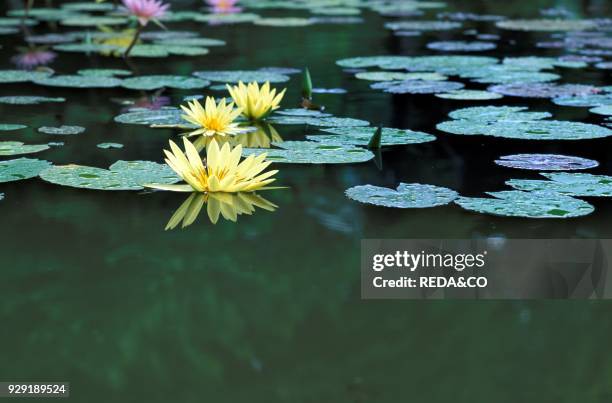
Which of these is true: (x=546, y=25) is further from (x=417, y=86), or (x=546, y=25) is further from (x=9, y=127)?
(x=9, y=127)

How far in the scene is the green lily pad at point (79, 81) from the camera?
3.98 m

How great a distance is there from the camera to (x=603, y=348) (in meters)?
1.58

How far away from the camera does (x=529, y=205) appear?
7.30ft

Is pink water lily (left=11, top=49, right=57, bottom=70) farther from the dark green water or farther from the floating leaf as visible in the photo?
the dark green water

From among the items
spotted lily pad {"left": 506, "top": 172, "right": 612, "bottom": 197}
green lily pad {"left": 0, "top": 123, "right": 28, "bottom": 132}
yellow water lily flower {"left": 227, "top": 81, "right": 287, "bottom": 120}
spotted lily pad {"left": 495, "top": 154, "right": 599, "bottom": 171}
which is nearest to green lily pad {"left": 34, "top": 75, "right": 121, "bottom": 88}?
green lily pad {"left": 0, "top": 123, "right": 28, "bottom": 132}

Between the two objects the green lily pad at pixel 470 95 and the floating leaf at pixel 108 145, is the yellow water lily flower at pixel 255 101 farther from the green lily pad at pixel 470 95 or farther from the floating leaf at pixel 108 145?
the green lily pad at pixel 470 95

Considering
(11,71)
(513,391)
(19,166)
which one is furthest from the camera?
(11,71)

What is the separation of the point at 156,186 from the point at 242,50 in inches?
119

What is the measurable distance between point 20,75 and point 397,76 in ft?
5.20

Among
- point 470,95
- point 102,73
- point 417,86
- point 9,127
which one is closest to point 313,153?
point 9,127

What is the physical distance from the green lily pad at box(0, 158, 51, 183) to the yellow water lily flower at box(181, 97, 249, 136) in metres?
0.51

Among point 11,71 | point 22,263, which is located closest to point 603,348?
point 22,263

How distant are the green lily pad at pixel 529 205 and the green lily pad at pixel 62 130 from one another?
137 centimetres

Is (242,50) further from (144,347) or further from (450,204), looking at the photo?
(144,347)
